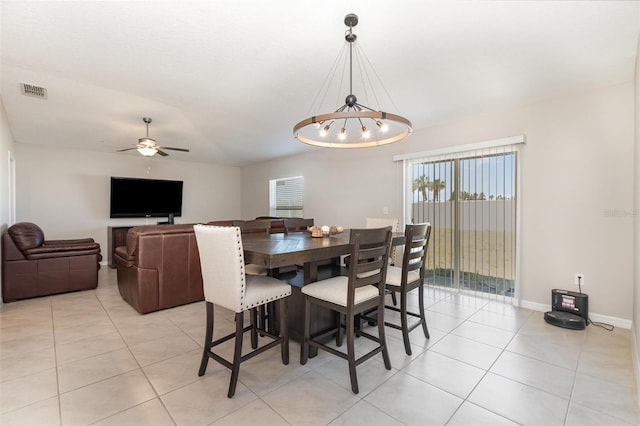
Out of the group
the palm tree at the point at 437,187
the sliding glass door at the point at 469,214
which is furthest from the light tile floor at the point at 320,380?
the palm tree at the point at 437,187

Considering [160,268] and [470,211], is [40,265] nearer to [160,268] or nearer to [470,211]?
[160,268]

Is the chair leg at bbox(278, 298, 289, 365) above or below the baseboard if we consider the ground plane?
above

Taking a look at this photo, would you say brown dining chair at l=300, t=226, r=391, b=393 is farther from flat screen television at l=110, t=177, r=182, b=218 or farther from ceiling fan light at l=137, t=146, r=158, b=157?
Answer: flat screen television at l=110, t=177, r=182, b=218

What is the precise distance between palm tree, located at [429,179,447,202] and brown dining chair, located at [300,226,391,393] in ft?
7.98

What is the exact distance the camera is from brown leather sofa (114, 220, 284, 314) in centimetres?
318

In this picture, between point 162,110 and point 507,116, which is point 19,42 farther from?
point 507,116

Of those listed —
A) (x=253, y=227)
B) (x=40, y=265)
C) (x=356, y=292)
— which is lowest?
(x=40, y=265)

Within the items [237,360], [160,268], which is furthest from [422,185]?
[160,268]

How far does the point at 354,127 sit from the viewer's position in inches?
175

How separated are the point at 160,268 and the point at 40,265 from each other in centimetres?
191

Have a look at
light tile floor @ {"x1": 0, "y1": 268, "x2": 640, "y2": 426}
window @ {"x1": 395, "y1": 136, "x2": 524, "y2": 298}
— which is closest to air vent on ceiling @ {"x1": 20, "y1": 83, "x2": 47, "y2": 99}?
light tile floor @ {"x1": 0, "y1": 268, "x2": 640, "y2": 426}

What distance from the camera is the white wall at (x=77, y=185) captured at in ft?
17.9

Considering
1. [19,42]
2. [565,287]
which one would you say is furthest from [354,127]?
[19,42]

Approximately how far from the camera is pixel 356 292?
78.3 inches
